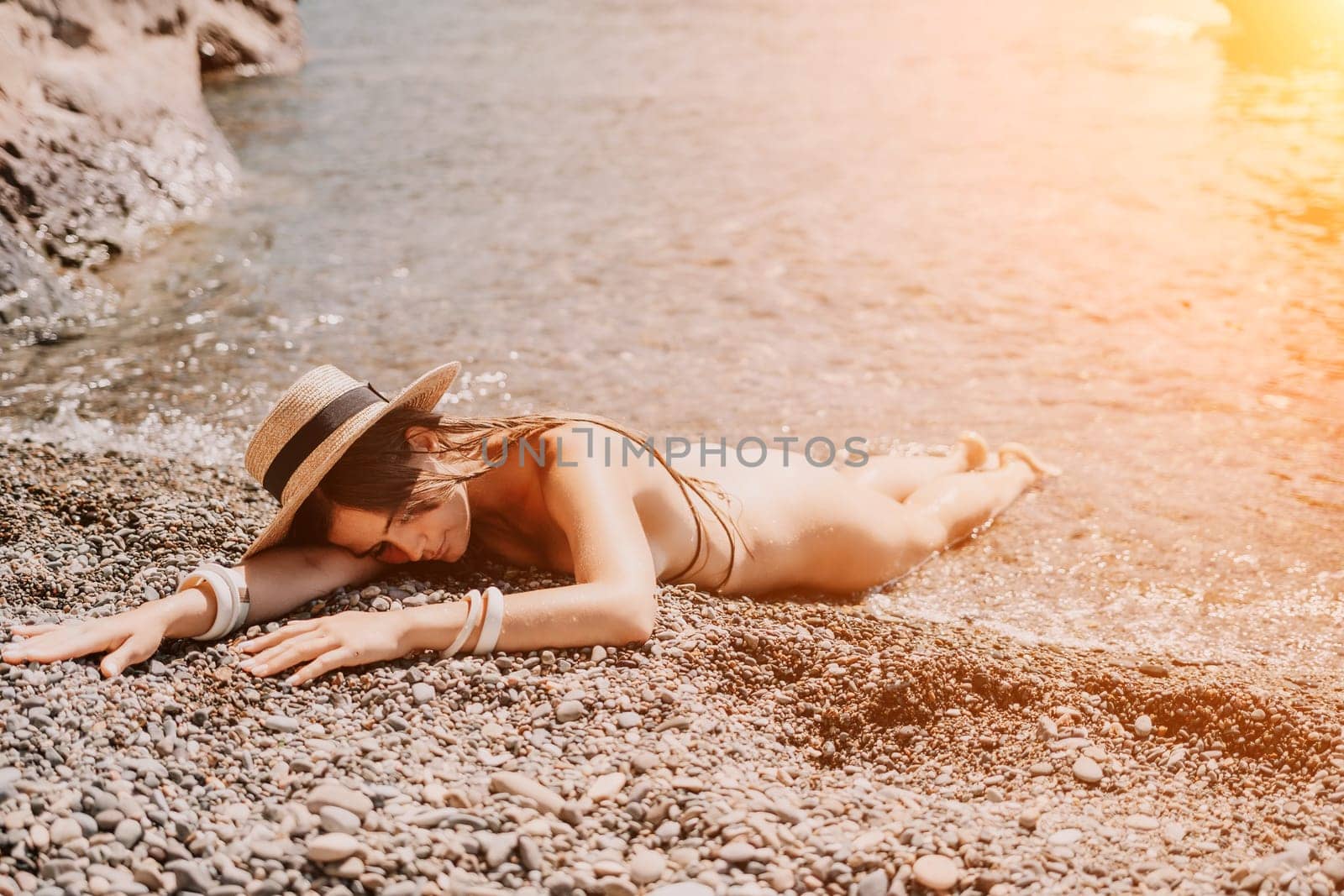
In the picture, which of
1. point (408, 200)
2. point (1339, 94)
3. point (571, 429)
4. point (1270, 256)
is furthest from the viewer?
point (1339, 94)

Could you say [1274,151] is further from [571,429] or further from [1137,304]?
[571,429]

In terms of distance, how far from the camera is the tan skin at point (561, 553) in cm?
394

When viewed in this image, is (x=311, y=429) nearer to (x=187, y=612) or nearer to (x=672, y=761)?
(x=187, y=612)

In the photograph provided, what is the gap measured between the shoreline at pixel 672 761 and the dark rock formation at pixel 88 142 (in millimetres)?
5030

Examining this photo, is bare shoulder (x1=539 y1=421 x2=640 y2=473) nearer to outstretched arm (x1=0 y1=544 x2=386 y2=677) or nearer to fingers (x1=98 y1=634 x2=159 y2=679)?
outstretched arm (x1=0 y1=544 x2=386 y2=677)

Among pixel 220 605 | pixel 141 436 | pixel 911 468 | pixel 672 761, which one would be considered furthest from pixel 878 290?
pixel 220 605

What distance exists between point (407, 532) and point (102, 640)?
105cm

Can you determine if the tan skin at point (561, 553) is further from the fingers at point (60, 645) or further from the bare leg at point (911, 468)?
the bare leg at point (911, 468)

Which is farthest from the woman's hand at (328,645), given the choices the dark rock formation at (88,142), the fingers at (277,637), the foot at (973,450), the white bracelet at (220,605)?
the dark rock formation at (88,142)

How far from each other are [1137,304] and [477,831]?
681 centimetres

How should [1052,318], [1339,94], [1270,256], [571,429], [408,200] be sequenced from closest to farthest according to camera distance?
[571,429]
[1052,318]
[1270,256]
[408,200]
[1339,94]

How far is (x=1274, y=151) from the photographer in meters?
11.7

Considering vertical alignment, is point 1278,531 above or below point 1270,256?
below

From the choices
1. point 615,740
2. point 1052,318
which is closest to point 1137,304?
point 1052,318
